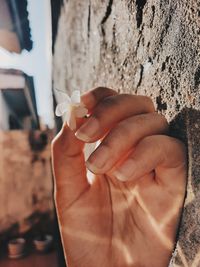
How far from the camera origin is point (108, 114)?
665 millimetres

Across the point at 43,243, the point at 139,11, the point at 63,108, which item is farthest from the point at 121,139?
the point at 43,243

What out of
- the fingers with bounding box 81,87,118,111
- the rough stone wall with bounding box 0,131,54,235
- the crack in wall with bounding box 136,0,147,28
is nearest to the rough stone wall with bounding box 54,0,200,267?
the crack in wall with bounding box 136,0,147,28

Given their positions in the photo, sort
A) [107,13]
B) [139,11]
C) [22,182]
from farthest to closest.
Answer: [22,182], [107,13], [139,11]

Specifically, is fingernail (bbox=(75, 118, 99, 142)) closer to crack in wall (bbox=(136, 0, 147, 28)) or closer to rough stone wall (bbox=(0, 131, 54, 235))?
crack in wall (bbox=(136, 0, 147, 28))

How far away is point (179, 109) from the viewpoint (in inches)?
33.2

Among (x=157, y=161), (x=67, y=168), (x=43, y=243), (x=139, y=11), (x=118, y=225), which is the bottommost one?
(x=43, y=243)

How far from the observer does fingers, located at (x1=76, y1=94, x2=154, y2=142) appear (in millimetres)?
642

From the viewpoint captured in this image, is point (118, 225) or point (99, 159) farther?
point (118, 225)

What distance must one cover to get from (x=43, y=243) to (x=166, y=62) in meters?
6.80

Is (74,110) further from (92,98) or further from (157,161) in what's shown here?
(157,161)

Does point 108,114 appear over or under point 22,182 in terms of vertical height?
over

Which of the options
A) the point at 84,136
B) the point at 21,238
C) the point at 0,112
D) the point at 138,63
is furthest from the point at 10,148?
the point at 84,136

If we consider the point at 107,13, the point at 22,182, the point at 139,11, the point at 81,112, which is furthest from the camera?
the point at 22,182

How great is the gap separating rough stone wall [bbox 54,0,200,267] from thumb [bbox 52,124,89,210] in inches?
10.9
